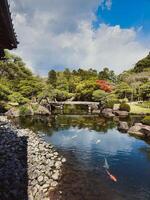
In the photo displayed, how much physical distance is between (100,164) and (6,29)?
39.2ft

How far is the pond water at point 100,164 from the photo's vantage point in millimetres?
12484

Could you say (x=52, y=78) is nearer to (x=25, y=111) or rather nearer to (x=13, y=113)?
(x=25, y=111)

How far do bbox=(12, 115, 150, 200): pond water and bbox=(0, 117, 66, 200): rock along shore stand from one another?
0.65m

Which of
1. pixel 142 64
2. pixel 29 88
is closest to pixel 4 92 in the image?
pixel 29 88

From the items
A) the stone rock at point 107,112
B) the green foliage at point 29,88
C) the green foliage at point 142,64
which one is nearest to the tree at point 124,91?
the stone rock at point 107,112

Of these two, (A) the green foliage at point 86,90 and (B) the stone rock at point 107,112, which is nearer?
(B) the stone rock at point 107,112

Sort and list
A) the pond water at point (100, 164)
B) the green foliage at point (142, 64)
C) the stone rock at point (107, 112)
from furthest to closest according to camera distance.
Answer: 1. the green foliage at point (142, 64)
2. the stone rock at point (107, 112)
3. the pond water at point (100, 164)

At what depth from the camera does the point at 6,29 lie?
681 centimetres

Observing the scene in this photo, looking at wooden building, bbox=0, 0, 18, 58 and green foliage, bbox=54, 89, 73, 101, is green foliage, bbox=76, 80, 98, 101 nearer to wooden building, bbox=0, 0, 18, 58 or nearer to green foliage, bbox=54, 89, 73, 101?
green foliage, bbox=54, 89, 73, 101

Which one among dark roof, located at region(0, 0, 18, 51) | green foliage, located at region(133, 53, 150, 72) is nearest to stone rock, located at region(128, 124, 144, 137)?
dark roof, located at region(0, 0, 18, 51)

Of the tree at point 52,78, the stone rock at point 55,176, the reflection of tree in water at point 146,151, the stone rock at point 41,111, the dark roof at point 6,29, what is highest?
the tree at point 52,78

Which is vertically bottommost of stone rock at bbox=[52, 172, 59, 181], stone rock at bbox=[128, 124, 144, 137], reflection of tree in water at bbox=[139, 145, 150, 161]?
stone rock at bbox=[52, 172, 59, 181]

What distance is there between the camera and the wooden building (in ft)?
18.0

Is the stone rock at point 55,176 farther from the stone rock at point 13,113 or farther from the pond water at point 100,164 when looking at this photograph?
the stone rock at point 13,113
